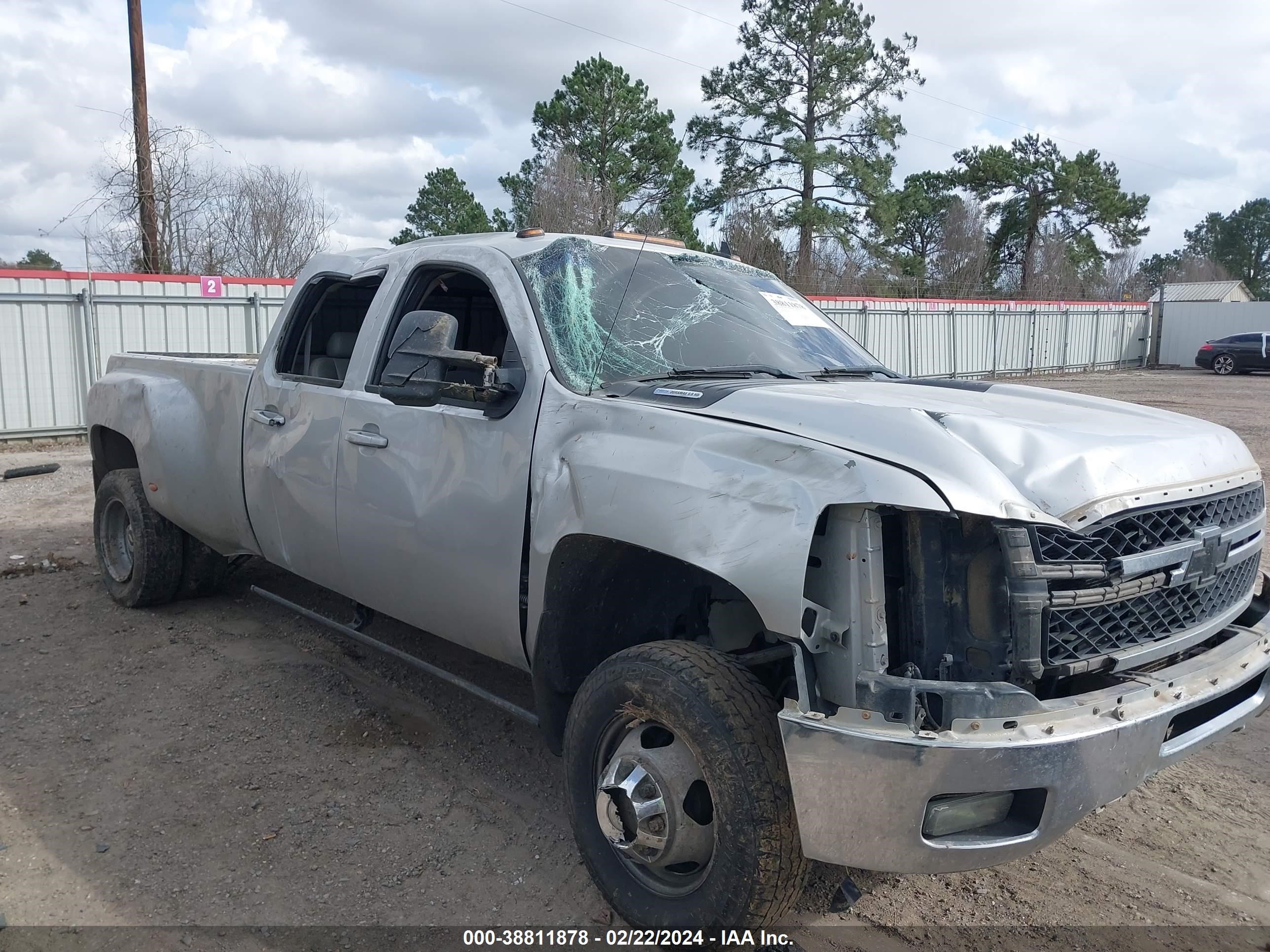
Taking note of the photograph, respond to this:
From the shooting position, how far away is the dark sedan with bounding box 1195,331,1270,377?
30844mm

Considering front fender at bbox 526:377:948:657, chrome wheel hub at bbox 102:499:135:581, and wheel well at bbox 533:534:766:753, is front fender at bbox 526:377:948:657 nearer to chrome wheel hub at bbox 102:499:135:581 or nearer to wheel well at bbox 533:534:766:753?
wheel well at bbox 533:534:766:753

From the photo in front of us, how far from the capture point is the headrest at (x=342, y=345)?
467cm

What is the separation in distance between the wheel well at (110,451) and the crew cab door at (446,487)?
9.42ft

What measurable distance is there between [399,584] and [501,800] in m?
0.92

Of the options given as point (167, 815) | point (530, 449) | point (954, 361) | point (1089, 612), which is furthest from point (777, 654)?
point (954, 361)

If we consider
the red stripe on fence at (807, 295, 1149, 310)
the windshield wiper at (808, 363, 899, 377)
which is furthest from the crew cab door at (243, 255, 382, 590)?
the red stripe on fence at (807, 295, 1149, 310)

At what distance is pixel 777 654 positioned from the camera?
109 inches

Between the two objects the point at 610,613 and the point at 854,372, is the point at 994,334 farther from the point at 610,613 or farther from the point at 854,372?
the point at 610,613

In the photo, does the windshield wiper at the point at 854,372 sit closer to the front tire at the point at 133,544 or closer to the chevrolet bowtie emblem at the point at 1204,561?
the chevrolet bowtie emblem at the point at 1204,561

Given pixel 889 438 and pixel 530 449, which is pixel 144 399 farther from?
pixel 889 438

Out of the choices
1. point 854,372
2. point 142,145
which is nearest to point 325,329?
point 854,372

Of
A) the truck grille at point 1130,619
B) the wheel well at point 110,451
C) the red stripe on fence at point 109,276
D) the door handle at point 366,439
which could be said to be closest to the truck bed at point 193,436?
the wheel well at point 110,451

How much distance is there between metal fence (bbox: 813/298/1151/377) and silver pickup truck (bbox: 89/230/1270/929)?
15.9 m

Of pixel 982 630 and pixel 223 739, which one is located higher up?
pixel 982 630
